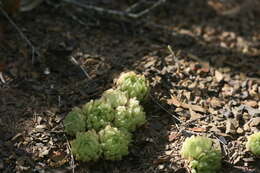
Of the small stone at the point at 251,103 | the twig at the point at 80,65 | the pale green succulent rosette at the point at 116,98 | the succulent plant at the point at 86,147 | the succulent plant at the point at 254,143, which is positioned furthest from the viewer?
the twig at the point at 80,65

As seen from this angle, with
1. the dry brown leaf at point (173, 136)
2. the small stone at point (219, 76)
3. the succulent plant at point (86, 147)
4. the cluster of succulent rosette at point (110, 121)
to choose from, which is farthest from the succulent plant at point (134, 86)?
the small stone at point (219, 76)

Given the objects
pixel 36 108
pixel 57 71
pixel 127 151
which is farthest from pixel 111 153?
pixel 57 71

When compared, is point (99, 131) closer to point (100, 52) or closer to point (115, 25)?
point (100, 52)

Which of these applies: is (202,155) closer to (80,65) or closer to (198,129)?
(198,129)

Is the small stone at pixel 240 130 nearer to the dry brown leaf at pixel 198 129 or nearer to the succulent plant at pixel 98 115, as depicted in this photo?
the dry brown leaf at pixel 198 129

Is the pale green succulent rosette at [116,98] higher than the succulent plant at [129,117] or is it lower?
higher

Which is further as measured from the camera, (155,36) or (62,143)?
(155,36)

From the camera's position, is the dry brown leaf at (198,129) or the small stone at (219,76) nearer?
the dry brown leaf at (198,129)

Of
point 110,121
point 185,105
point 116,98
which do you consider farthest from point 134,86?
point 185,105

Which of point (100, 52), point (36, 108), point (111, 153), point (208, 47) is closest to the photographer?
point (111, 153)
